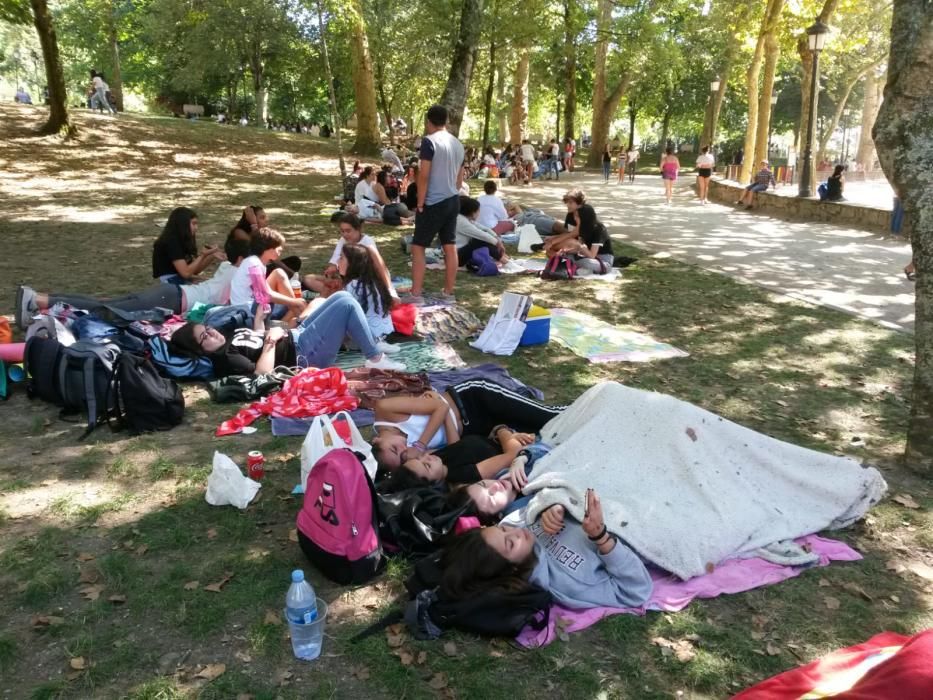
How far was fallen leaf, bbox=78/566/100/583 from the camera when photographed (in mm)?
3283

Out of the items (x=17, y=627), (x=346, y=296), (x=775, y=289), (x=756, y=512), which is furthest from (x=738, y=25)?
(x=17, y=627)

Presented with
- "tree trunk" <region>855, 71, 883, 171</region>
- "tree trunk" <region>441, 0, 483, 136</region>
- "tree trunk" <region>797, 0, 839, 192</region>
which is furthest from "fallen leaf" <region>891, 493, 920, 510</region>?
"tree trunk" <region>855, 71, 883, 171</region>

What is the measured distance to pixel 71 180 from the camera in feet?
49.8

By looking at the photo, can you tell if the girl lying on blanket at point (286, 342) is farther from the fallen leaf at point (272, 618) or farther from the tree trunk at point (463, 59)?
the tree trunk at point (463, 59)

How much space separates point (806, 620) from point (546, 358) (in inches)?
139

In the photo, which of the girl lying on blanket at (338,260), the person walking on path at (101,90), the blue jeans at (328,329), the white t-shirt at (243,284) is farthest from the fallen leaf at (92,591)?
the person walking on path at (101,90)

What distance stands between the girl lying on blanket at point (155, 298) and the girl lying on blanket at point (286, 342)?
93cm

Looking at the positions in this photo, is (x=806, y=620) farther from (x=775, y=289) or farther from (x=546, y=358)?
(x=775, y=289)

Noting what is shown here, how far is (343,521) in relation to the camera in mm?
3189

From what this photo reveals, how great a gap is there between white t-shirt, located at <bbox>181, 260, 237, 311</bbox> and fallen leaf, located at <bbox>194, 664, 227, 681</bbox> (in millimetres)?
4295

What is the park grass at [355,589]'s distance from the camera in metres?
2.75

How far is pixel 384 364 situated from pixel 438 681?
3.43 m

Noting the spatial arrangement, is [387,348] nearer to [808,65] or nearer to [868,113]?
[808,65]

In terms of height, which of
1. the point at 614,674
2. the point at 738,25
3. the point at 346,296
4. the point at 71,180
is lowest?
the point at 614,674
